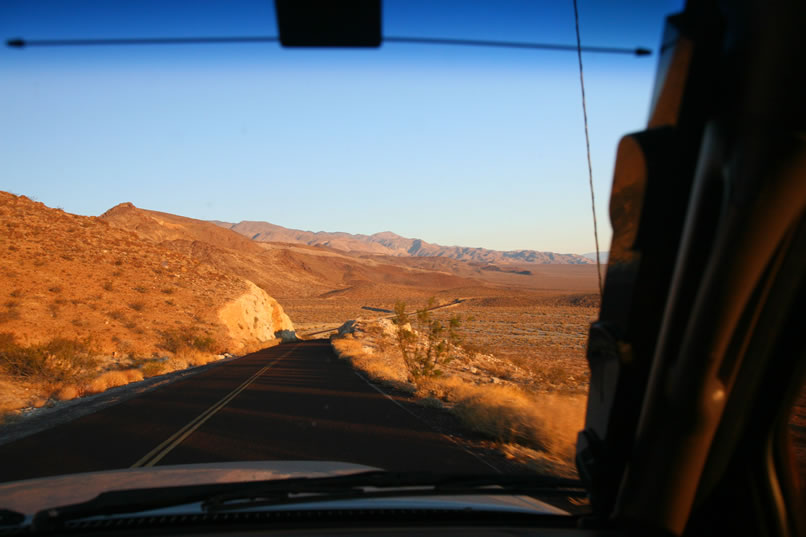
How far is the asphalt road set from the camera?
7.53 meters

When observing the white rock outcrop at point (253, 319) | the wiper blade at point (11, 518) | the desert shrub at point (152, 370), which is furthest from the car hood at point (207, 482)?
the white rock outcrop at point (253, 319)

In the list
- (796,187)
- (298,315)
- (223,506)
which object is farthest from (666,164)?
(298,315)

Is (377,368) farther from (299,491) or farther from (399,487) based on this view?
(299,491)

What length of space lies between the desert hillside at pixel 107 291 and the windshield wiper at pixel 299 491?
26.7 metres

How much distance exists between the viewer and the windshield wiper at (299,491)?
2.88m

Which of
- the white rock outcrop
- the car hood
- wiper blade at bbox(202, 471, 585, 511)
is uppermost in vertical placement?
wiper blade at bbox(202, 471, 585, 511)

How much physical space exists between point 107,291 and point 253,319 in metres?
12.1

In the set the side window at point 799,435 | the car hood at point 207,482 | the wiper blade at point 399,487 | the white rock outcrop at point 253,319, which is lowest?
the white rock outcrop at point 253,319

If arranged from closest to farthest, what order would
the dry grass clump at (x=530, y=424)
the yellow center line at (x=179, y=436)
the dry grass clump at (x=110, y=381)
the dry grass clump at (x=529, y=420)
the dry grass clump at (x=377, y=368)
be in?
the yellow center line at (x=179, y=436), the dry grass clump at (x=530, y=424), the dry grass clump at (x=529, y=420), the dry grass clump at (x=377, y=368), the dry grass clump at (x=110, y=381)

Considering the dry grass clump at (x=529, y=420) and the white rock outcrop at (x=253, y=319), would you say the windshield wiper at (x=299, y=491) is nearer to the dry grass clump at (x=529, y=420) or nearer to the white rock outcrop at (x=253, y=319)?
the dry grass clump at (x=529, y=420)

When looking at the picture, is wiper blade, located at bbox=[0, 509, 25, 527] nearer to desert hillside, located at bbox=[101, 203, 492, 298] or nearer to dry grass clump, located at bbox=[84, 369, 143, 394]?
dry grass clump, located at bbox=[84, 369, 143, 394]

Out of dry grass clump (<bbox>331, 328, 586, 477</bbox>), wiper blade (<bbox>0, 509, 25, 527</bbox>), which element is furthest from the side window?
wiper blade (<bbox>0, 509, 25, 527</bbox>)

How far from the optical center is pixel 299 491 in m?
3.12

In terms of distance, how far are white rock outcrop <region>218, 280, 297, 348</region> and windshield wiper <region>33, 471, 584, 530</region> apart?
124 ft
